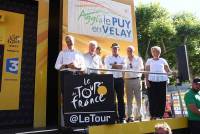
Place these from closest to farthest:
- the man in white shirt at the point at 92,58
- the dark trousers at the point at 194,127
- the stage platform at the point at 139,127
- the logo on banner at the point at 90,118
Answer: the logo on banner at the point at 90,118 → the stage platform at the point at 139,127 → the man in white shirt at the point at 92,58 → the dark trousers at the point at 194,127

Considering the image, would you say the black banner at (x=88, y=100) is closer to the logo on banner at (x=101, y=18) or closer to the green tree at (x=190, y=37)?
the logo on banner at (x=101, y=18)

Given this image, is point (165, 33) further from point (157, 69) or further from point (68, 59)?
point (68, 59)

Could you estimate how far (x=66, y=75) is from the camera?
5.84 meters

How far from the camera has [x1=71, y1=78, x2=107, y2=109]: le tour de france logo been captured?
5875 millimetres

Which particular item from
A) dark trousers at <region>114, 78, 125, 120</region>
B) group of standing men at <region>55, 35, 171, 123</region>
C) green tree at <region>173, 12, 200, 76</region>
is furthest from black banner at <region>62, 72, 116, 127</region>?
green tree at <region>173, 12, 200, 76</region>

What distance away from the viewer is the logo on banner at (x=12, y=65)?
24.8 feet

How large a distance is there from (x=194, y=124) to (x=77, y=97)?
9.83 feet

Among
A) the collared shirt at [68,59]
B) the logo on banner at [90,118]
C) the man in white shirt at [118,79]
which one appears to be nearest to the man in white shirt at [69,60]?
the collared shirt at [68,59]

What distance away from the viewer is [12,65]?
7613 millimetres

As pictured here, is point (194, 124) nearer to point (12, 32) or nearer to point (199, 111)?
point (199, 111)

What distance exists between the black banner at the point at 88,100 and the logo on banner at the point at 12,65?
2224 mm

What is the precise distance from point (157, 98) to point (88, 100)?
207 centimetres

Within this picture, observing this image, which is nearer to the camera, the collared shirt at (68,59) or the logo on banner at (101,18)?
the collared shirt at (68,59)

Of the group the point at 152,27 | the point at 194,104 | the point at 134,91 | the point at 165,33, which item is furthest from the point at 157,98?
the point at 165,33
